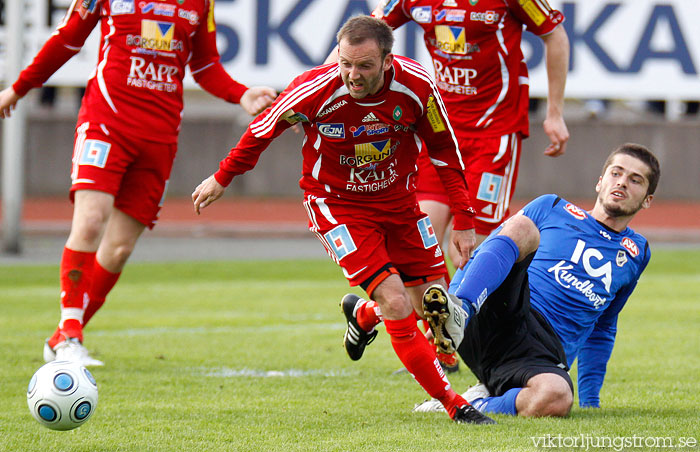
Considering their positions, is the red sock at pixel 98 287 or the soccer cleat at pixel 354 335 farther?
the red sock at pixel 98 287

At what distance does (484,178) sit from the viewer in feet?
20.5

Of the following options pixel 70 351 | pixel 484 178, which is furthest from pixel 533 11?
pixel 70 351

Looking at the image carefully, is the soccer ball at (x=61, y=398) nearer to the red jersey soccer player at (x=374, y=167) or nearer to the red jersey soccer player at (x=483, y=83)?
the red jersey soccer player at (x=374, y=167)

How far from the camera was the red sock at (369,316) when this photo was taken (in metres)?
5.25

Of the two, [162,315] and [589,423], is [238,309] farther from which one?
[589,423]

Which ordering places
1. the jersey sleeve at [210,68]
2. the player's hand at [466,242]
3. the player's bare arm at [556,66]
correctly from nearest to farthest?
the player's hand at [466,242]
the player's bare arm at [556,66]
the jersey sleeve at [210,68]

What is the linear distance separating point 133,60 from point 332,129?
2.03 metres

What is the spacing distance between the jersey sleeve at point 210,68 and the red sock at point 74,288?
1368mm

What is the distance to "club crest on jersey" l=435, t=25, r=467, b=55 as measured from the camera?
6.23 metres

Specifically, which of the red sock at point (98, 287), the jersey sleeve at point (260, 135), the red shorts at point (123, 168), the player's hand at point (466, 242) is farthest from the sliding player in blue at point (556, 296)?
the red sock at point (98, 287)

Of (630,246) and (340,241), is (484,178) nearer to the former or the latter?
(630,246)

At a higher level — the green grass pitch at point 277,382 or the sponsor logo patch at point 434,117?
the sponsor logo patch at point 434,117

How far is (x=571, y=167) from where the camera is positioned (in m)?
24.3

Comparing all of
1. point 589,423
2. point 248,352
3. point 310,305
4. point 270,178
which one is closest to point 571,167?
point 270,178
